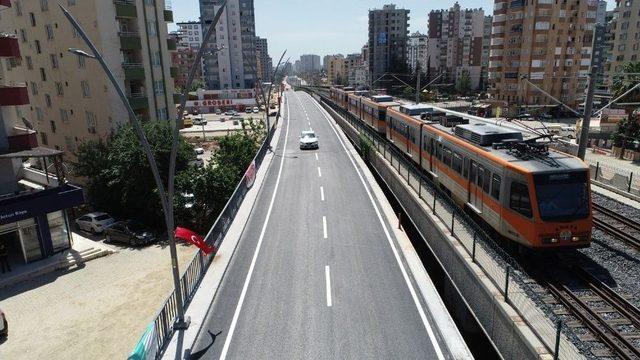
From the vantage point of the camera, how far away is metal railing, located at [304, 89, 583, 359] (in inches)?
377

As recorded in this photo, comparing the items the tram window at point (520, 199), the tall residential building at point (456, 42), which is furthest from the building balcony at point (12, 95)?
the tall residential building at point (456, 42)

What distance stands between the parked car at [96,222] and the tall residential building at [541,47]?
77.2 meters

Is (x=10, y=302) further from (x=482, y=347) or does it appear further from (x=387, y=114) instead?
(x=387, y=114)

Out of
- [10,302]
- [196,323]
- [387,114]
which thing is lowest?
[10,302]

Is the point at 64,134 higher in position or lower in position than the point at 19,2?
lower

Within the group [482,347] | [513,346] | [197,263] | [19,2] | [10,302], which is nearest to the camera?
[513,346]

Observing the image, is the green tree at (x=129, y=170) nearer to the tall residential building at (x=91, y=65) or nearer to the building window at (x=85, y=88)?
the tall residential building at (x=91, y=65)

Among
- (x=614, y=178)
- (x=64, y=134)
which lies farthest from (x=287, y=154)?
(x=614, y=178)

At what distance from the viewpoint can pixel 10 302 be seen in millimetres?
20094

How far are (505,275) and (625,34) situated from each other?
320 feet

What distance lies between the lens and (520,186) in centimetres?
1377

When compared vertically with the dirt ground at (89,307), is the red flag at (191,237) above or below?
above

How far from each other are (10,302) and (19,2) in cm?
3421

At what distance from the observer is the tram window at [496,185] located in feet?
49.4
